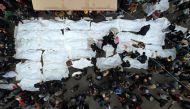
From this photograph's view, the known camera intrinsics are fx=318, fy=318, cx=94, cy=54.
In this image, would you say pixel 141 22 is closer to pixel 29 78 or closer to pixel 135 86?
pixel 135 86

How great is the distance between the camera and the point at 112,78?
1392cm

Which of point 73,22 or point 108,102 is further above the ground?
point 73,22

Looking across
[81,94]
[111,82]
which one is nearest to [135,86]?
[111,82]

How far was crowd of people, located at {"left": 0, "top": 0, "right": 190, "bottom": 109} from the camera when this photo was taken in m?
13.8

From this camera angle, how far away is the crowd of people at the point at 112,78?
1380 centimetres

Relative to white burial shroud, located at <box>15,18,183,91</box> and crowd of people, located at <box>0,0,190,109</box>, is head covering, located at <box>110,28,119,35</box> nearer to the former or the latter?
crowd of people, located at <box>0,0,190,109</box>

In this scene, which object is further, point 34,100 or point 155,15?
point 155,15

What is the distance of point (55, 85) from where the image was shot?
13.9 metres

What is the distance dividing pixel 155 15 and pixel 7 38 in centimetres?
691

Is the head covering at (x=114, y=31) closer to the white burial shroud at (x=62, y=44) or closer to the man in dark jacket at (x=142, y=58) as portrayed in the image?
the white burial shroud at (x=62, y=44)

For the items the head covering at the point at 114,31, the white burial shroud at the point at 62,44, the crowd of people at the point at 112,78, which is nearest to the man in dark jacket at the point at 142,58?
the crowd of people at the point at 112,78

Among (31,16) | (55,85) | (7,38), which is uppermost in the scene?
(31,16)

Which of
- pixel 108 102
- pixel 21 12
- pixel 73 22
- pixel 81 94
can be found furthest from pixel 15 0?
pixel 108 102

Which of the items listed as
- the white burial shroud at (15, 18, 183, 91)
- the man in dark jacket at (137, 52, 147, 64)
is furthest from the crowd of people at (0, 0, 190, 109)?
the white burial shroud at (15, 18, 183, 91)
